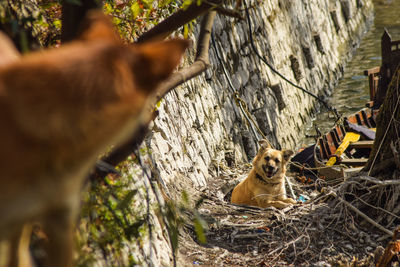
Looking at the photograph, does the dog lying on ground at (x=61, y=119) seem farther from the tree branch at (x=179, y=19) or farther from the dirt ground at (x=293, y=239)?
the dirt ground at (x=293, y=239)

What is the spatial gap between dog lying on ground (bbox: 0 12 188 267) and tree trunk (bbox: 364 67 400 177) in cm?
511

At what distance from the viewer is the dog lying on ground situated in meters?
1.42

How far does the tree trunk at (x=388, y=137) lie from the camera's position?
608cm

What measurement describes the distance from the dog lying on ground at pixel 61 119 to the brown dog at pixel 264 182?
680 centimetres

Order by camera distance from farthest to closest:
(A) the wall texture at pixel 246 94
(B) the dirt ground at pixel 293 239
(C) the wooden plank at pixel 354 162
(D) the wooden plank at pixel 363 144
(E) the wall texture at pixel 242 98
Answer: (D) the wooden plank at pixel 363 144
(C) the wooden plank at pixel 354 162
(A) the wall texture at pixel 246 94
(E) the wall texture at pixel 242 98
(B) the dirt ground at pixel 293 239

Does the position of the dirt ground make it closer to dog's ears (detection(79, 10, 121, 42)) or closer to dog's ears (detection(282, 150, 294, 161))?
dog's ears (detection(282, 150, 294, 161))

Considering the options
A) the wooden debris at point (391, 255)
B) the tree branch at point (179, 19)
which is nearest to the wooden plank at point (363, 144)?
the wooden debris at point (391, 255)

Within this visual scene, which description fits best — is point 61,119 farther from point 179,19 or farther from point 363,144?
point 363,144

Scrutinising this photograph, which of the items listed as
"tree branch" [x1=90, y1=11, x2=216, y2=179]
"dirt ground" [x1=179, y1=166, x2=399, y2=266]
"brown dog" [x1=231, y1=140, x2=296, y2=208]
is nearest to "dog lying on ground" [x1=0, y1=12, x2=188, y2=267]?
"tree branch" [x1=90, y1=11, x2=216, y2=179]

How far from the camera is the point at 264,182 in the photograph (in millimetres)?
8477

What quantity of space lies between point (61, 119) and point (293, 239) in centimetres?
487

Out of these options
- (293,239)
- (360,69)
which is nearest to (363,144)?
(293,239)

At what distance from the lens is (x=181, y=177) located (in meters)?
7.53

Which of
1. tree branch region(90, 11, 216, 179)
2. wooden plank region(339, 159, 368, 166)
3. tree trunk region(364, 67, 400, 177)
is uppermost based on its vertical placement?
tree branch region(90, 11, 216, 179)
